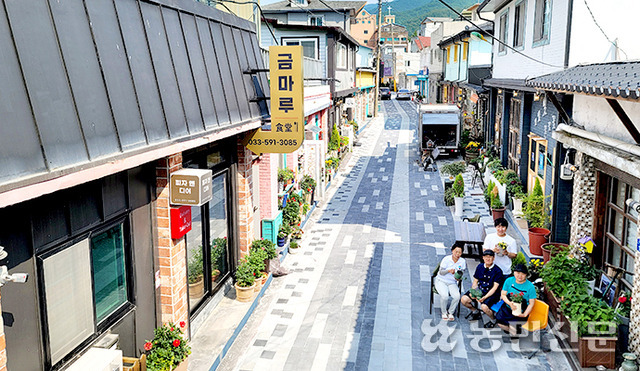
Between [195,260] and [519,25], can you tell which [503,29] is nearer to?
[519,25]

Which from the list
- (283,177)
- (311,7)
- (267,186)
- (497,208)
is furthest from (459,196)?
(311,7)

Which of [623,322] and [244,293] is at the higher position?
[623,322]

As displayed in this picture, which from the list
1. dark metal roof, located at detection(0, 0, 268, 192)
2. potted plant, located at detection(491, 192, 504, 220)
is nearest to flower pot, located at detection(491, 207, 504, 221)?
potted plant, located at detection(491, 192, 504, 220)

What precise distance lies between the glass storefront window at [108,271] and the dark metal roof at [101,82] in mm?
1311

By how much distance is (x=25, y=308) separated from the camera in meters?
5.06

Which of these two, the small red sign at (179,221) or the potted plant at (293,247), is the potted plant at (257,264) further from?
the small red sign at (179,221)

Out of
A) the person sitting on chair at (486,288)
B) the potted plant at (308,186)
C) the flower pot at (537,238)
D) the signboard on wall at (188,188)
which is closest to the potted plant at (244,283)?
the signboard on wall at (188,188)

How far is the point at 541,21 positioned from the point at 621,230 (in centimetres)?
682

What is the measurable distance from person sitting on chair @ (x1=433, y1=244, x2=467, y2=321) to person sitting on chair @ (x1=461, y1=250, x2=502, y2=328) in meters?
0.21

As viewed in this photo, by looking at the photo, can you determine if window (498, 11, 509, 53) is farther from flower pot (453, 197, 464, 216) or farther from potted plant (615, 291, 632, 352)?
potted plant (615, 291, 632, 352)

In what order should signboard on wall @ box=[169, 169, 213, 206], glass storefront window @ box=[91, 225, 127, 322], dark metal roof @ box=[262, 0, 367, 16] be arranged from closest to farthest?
glass storefront window @ box=[91, 225, 127, 322] < signboard on wall @ box=[169, 169, 213, 206] < dark metal roof @ box=[262, 0, 367, 16]

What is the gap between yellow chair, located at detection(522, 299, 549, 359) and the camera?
8.55 meters

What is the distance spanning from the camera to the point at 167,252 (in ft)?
24.9

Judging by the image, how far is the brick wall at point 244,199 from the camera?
1070 centimetres
